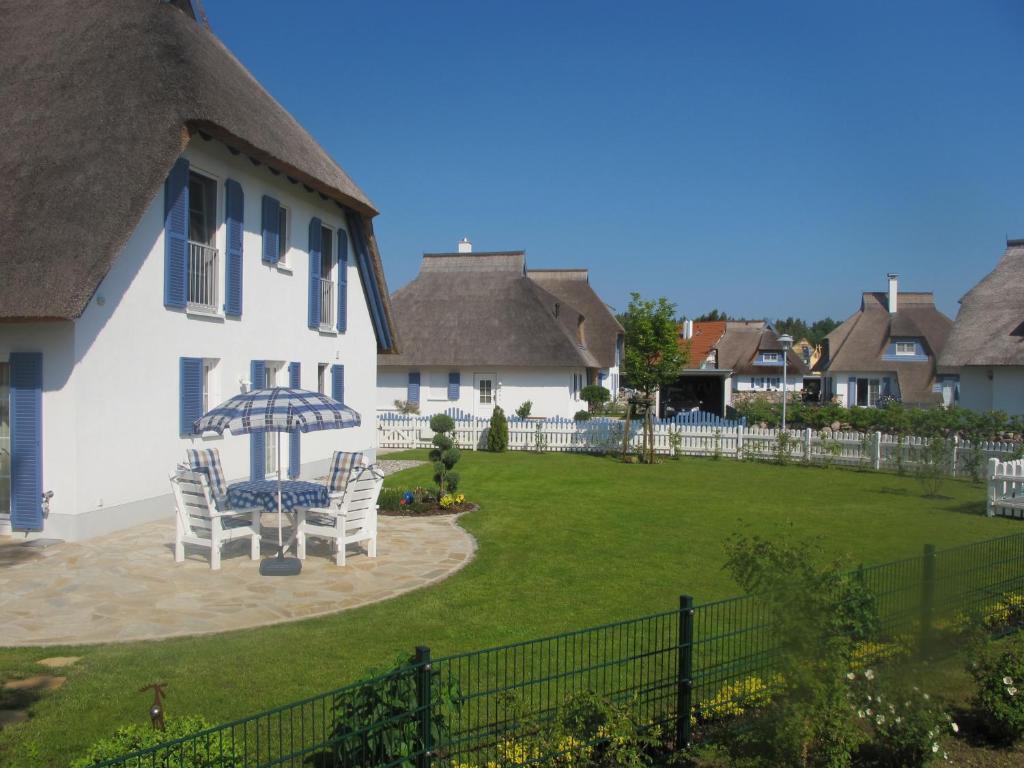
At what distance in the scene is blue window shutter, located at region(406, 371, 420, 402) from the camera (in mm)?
33375

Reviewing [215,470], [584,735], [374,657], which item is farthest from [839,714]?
[215,470]

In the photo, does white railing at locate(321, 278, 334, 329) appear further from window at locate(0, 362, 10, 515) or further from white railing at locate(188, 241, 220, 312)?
window at locate(0, 362, 10, 515)

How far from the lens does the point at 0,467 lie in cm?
1072

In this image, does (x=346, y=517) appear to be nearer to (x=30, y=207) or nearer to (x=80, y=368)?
(x=80, y=368)

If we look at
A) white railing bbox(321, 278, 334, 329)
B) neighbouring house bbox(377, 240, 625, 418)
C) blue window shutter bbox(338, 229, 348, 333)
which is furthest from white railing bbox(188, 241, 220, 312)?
neighbouring house bbox(377, 240, 625, 418)

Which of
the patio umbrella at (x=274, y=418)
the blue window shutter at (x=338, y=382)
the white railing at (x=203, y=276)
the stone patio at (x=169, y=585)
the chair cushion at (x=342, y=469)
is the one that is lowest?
the stone patio at (x=169, y=585)

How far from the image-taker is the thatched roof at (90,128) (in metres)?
9.91

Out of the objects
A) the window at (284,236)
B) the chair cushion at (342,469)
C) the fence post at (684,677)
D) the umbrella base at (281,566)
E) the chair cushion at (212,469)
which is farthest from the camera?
the window at (284,236)

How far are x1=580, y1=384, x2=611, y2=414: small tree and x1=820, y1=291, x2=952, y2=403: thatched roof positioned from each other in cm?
1821

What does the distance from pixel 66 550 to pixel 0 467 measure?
1.84m

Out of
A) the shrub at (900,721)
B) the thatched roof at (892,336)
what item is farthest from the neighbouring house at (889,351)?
the shrub at (900,721)

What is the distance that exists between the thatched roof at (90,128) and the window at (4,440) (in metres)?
1.49

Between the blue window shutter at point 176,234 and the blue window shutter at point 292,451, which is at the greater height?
the blue window shutter at point 176,234

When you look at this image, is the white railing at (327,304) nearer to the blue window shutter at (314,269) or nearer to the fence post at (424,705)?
the blue window shutter at (314,269)
